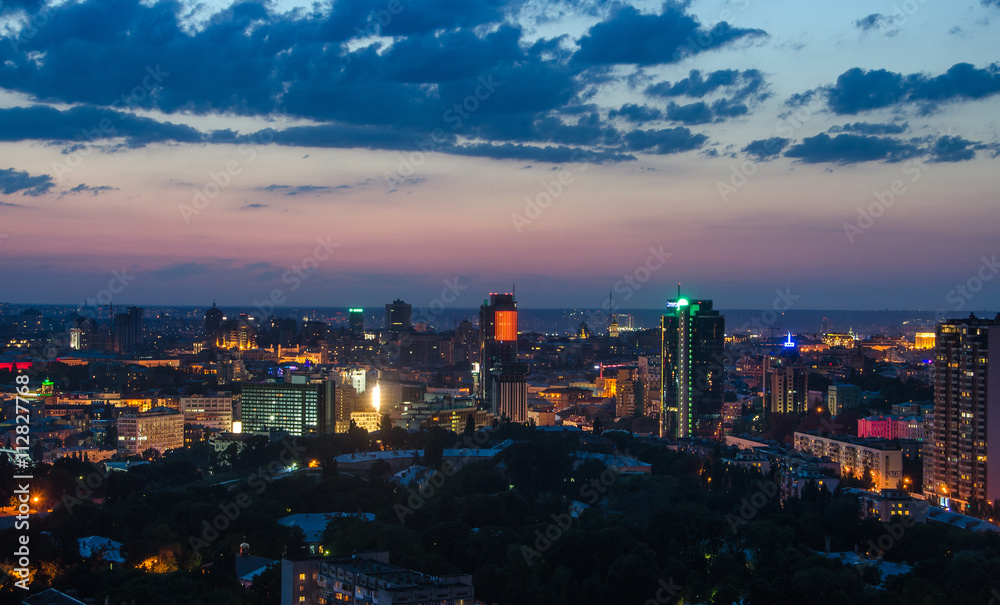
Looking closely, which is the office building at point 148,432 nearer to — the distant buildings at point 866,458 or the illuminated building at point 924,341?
the distant buildings at point 866,458

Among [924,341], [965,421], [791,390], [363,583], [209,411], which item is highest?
[924,341]

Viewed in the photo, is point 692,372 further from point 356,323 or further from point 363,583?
point 356,323

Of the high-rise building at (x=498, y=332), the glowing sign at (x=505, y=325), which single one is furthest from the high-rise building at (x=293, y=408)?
the glowing sign at (x=505, y=325)

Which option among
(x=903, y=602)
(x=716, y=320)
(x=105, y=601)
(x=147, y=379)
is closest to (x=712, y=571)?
(x=903, y=602)

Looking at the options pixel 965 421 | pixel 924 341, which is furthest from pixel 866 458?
pixel 924 341

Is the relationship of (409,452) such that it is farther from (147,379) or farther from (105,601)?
(147,379)

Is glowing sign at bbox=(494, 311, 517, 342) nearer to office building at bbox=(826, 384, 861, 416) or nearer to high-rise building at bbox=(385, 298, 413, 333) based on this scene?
office building at bbox=(826, 384, 861, 416)
